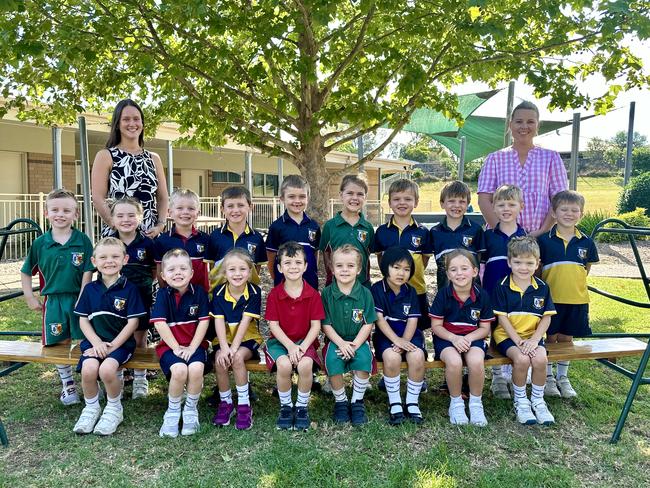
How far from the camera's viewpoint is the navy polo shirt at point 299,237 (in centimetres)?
403

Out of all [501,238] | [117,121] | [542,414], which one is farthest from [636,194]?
[117,121]

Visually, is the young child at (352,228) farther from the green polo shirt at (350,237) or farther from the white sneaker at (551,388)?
the white sneaker at (551,388)

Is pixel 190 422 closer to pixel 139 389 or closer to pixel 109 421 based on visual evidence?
pixel 109 421

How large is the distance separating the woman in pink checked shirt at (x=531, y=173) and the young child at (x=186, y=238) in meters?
2.20

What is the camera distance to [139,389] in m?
4.00

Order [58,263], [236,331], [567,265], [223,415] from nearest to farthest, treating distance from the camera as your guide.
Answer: [223,415] < [236,331] < [58,263] < [567,265]

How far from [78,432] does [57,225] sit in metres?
1.42

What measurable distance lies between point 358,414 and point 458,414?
0.65 metres

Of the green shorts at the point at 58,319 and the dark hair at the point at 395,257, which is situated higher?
the dark hair at the point at 395,257

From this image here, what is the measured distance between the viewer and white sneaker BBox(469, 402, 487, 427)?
138 inches

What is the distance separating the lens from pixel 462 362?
3629 millimetres

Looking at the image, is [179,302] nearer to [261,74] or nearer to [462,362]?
[462,362]

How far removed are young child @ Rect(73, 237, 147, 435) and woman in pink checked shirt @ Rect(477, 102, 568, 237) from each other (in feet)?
8.95

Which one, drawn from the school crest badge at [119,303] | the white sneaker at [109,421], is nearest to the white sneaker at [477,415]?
the white sneaker at [109,421]
